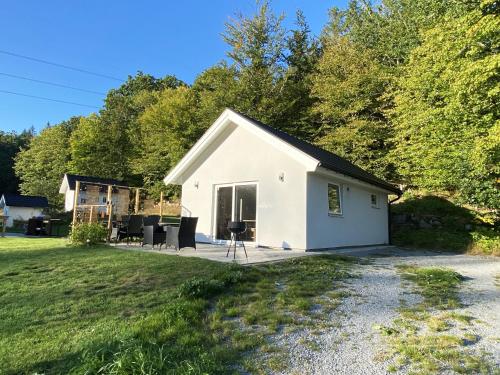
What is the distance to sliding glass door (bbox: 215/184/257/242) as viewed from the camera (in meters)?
11.6

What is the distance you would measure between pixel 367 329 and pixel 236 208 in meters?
8.02

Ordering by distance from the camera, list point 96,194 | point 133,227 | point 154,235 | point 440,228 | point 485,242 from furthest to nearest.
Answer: point 96,194, point 440,228, point 485,242, point 133,227, point 154,235

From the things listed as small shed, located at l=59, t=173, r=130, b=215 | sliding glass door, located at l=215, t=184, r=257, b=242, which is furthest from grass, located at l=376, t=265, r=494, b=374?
small shed, located at l=59, t=173, r=130, b=215

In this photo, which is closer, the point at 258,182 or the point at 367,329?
the point at 367,329

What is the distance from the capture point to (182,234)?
9.73m

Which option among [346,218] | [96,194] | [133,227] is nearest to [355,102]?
[346,218]

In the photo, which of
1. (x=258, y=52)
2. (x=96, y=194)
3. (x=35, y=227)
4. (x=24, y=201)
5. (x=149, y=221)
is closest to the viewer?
(x=149, y=221)

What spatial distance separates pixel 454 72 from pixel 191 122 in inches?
794

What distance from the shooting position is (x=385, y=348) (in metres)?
3.75

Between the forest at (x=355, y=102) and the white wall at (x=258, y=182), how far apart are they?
759 cm

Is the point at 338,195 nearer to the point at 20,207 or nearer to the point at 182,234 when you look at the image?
the point at 182,234

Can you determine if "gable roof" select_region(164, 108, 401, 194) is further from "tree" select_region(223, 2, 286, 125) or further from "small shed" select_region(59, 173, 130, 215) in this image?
"tree" select_region(223, 2, 286, 125)

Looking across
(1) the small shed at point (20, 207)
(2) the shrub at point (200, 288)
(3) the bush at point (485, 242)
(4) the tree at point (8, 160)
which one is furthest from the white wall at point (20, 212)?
(3) the bush at point (485, 242)

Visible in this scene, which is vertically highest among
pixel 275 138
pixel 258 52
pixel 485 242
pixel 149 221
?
pixel 258 52
